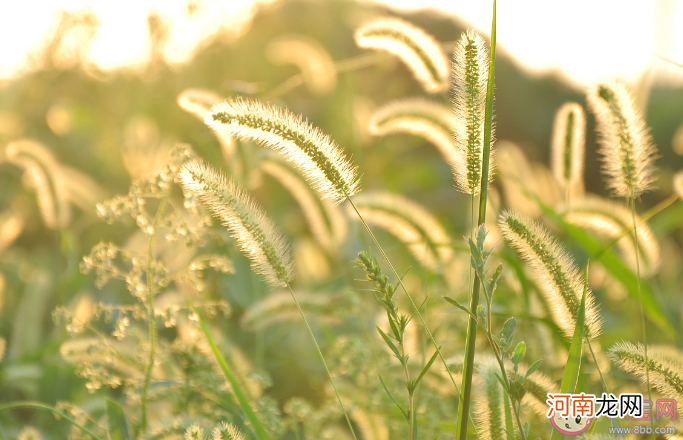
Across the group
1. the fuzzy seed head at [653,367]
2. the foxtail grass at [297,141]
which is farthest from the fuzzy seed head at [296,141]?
the fuzzy seed head at [653,367]

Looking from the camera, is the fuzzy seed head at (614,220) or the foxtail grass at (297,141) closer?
the foxtail grass at (297,141)

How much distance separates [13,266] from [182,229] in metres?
2.65

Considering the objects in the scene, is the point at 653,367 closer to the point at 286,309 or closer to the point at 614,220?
the point at 614,220

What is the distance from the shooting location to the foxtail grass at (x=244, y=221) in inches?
53.7

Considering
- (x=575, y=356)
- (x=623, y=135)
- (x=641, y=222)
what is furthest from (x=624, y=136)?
(x=575, y=356)

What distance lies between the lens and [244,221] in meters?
1.40

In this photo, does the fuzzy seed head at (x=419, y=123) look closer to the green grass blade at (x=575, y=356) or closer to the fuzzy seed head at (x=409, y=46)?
the fuzzy seed head at (x=409, y=46)

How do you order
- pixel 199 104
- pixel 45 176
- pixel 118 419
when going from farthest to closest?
pixel 45 176 < pixel 199 104 < pixel 118 419

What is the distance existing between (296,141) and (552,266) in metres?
0.60

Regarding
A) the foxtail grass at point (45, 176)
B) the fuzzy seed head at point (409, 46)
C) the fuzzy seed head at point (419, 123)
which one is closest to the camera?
the fuzzy seed head at point (409, 46)

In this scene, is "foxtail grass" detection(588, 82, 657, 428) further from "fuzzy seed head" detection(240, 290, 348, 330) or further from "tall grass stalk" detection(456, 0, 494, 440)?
"fuzzy seed head" detection(240, 290, 348, 330)

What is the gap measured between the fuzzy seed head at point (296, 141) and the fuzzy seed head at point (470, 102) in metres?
0.23

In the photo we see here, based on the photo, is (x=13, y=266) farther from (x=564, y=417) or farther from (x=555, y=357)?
(x=564, y=417)

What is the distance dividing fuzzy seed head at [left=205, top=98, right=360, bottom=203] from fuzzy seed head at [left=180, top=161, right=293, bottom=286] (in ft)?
0.38
